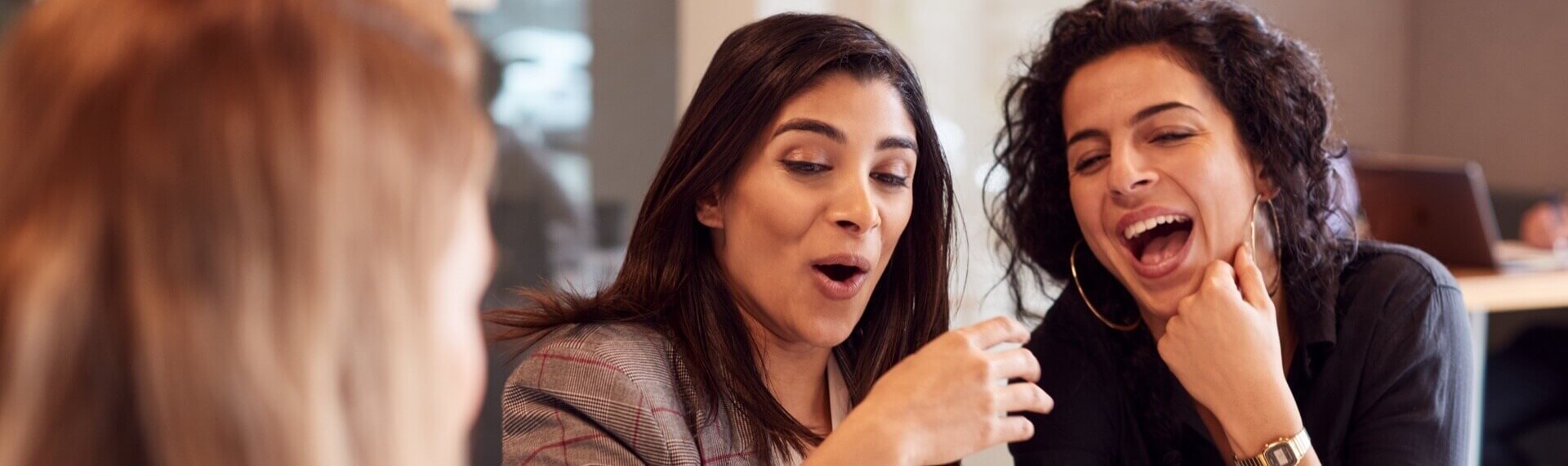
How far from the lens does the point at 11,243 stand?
61 centimetres

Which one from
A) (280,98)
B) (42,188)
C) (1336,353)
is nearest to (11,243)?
(42,188)

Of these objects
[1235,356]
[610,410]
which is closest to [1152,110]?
[1235,356]

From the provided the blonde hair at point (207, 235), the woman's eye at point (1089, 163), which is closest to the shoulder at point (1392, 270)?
the woman's eye at point (1089, 163)

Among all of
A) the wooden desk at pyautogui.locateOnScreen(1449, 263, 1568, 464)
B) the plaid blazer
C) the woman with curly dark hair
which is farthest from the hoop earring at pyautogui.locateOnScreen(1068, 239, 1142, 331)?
the wooden desk at pyautogui.locateOnScreen(1449, 263, 1568, 464)

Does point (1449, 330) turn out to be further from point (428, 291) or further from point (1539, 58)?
point (1539, 58)

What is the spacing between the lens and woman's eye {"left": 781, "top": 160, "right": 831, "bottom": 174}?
138 cm

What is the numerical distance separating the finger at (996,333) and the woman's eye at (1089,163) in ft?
1.49

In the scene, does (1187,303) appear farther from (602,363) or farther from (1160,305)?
(602,363)

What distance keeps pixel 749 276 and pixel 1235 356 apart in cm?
57

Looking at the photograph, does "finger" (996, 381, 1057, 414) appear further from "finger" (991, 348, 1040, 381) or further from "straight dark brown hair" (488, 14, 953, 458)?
"straight dark brown hair" (488, 14, 953, 458)

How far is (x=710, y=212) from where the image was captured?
1434 millimetres

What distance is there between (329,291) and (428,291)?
59mm

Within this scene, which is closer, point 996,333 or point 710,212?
point 996,333

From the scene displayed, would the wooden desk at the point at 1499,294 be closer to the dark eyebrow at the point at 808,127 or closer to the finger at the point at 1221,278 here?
the finger at the point at 1221,278
